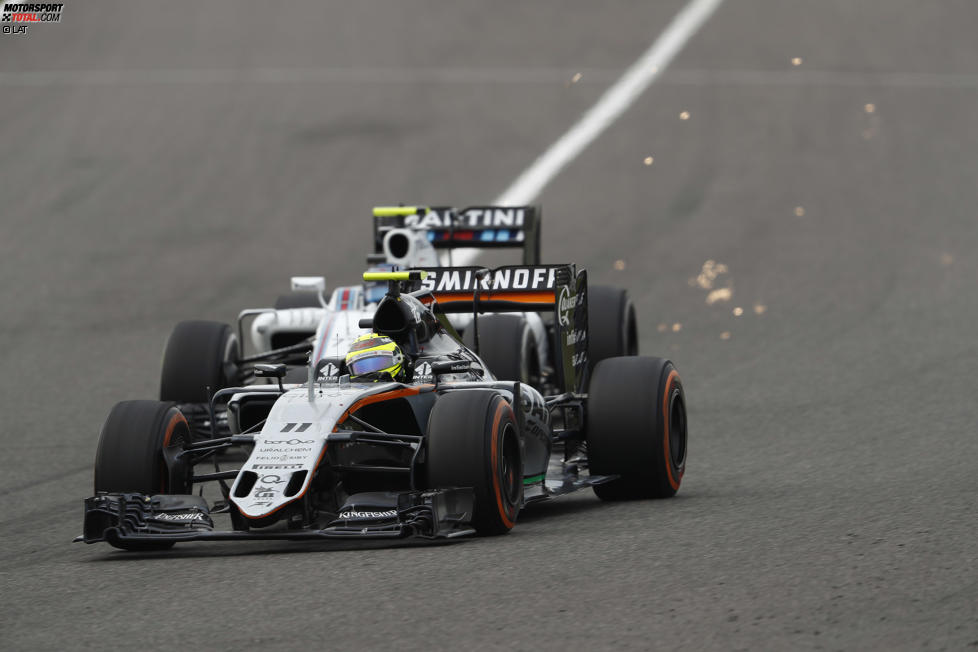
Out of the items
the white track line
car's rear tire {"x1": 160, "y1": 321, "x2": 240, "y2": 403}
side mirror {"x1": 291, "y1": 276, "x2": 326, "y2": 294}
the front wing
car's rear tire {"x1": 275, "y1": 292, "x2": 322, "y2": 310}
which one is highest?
the white track line

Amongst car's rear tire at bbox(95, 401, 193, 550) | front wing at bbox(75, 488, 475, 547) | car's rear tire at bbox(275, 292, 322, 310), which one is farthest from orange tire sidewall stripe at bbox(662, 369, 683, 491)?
car's rear tire at bbox(275, 292, 322, 310)

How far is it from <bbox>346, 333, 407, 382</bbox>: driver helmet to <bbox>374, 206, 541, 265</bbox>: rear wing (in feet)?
20.9

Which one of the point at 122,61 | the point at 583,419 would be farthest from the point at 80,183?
the point at 583,419

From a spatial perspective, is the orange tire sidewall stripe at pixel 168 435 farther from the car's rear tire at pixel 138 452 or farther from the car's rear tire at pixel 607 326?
the car's rear tire at pixel 607 326

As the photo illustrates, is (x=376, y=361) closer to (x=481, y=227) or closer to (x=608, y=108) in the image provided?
(x=481, y=227)

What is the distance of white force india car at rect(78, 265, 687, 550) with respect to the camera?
9500mm

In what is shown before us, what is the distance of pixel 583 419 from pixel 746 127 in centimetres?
1882

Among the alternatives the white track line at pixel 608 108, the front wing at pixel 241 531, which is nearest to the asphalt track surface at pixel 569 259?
the front wing at pixel 241 531

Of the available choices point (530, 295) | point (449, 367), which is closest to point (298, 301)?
point (530, 295)

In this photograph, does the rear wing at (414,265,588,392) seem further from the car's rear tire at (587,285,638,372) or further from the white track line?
the white track line

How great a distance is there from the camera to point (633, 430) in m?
11.5

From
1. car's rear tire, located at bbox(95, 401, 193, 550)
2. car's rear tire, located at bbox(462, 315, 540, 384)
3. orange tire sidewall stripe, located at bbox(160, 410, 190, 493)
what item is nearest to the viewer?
car's rear tire, located at bbox(95, 401, 193, 550)

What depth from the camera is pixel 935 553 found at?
852 centimetres

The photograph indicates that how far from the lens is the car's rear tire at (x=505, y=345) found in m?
14.3
